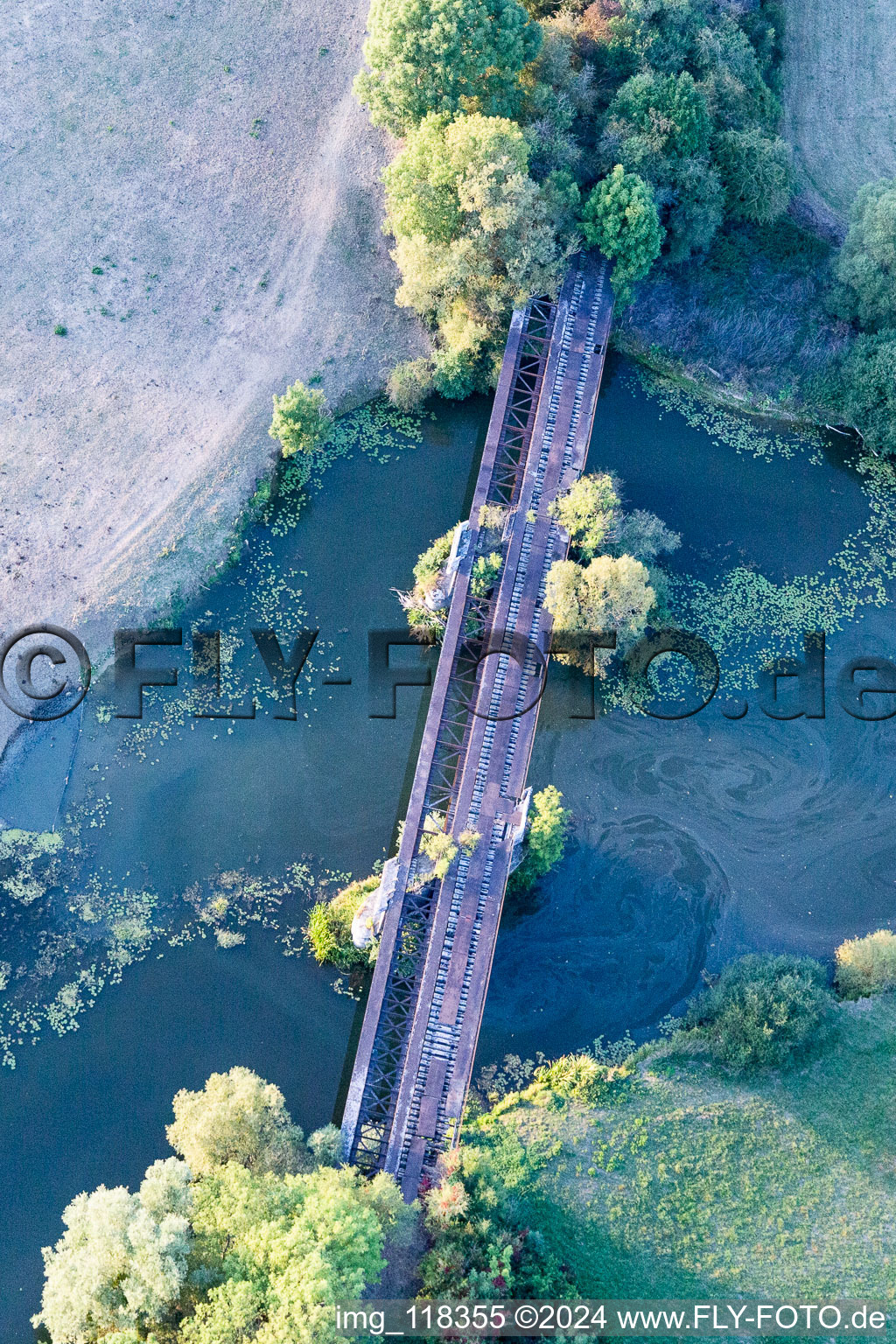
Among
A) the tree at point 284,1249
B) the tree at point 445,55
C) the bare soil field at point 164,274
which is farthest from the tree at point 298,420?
the tree at point 284,1249

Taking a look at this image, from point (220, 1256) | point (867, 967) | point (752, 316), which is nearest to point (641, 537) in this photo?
point (752, 316)

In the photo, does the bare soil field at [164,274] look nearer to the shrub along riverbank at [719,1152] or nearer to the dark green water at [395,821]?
the dark green water at [395,821]

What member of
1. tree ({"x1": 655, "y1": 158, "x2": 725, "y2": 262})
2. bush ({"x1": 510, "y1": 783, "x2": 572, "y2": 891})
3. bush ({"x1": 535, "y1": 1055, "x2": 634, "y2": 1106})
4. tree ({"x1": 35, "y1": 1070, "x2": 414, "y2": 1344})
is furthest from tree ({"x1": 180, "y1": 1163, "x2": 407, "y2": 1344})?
tree ({"x1": 655, "y1": 158, "x2": 725, "y2": 262})

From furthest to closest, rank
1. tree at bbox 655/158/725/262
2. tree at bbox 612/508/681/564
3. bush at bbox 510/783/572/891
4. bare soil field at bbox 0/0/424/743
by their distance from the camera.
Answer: bare soil field at bbox 0/0/424/743
tree at bbox 612/508/681/564
tree at bbox 655/158/725/262
bush at bbox 510/783/572/891

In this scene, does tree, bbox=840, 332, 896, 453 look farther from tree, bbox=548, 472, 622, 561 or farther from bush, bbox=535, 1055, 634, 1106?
bush, bbox=535, 1055, 634, 1106

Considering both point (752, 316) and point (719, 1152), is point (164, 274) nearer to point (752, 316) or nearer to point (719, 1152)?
point (752, 316)

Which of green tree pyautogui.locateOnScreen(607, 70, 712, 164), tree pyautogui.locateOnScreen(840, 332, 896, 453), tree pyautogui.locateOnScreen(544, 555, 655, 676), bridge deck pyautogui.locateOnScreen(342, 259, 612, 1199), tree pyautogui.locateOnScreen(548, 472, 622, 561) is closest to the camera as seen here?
bridge deck pyautogui.locateOnScreen(342, 259, 612, 1199)
